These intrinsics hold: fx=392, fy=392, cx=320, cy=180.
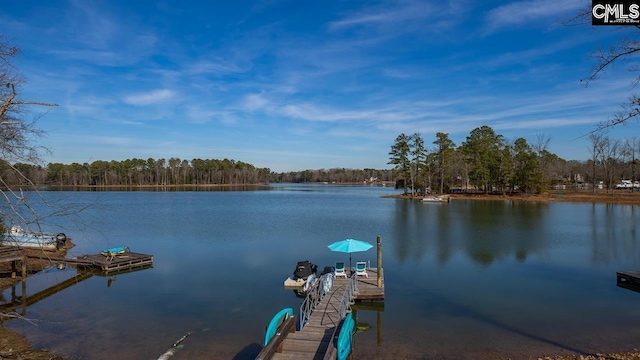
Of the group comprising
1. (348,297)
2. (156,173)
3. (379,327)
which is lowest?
(379,327)

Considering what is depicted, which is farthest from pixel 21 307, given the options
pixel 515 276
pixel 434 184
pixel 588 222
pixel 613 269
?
pixel 434 184

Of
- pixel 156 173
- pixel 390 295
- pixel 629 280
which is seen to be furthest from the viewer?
pixel 156 173

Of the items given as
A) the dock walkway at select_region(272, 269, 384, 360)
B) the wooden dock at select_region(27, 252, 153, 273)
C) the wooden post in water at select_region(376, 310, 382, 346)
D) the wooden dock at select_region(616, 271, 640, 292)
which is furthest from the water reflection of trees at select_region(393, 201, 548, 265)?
the wooden dock at select_region(27, 252, 153, 273)

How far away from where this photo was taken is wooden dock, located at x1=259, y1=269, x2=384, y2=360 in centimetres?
991

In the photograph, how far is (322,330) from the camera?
38.9 ft

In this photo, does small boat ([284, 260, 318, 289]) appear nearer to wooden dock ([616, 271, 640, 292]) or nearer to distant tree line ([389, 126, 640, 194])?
wooden dock ([616, 271, 640, 292])

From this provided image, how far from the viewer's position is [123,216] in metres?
46.9

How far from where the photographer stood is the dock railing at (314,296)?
43.8 feet

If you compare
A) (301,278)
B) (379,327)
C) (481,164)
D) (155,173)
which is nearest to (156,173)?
(155,173)

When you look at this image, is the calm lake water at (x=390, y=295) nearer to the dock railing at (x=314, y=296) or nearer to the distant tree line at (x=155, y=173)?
the dock railing at (x=314, y=296)

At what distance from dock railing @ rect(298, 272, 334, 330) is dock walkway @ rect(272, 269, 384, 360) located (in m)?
0.15

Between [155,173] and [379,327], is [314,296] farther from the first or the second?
[155,173]

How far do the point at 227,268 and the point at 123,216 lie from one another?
100ft

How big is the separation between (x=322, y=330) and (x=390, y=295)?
6.48 metres
